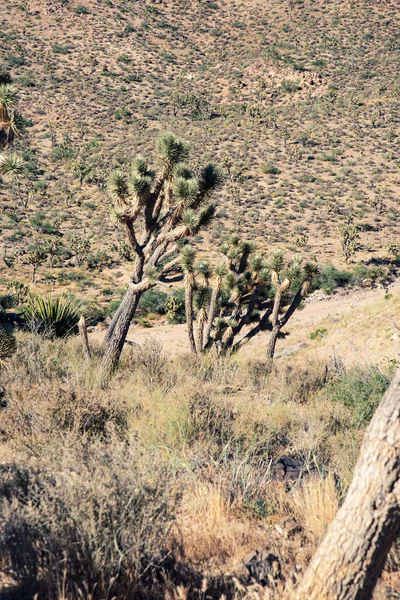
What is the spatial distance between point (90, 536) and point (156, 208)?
9.83 m

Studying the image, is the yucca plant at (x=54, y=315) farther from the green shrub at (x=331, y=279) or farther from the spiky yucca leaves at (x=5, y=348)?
the green shrub at (x=331, y=279)

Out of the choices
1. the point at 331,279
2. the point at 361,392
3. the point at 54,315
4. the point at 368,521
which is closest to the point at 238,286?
the point at 54,315

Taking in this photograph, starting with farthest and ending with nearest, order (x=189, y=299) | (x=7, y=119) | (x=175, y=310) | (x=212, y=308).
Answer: (x=175, y=310), (x=212, y=308), (x=189, y=299), (x=7, y=119)

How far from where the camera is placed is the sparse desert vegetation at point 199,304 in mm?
3248

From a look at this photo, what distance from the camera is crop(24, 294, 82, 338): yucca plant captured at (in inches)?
449

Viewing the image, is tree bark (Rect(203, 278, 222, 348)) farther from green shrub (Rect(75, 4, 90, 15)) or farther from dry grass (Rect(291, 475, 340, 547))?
green shrub (Rect(75, 4, 90, 15))

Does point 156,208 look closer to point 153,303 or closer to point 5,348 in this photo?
point 5,348

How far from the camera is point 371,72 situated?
5903 centimetres

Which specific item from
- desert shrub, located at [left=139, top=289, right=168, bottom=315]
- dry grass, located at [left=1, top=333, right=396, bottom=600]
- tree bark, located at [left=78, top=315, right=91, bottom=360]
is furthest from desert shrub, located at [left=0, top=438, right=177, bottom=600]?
desert shrub, located at [left=139, top=289, right=168, bottom=315]

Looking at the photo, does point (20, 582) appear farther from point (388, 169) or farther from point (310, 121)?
point (310, 121)

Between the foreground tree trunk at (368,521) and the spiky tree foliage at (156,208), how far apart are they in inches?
320

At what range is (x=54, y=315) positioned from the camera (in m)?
11.8

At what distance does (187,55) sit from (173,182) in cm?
6491

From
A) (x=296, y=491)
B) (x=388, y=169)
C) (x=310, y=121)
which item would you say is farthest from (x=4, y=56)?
(x=296, y=491)
